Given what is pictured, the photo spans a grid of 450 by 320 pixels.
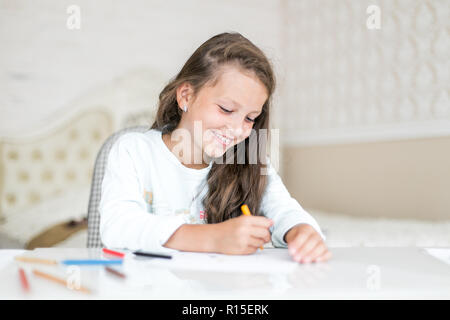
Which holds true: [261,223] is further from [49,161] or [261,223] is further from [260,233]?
[49,161]

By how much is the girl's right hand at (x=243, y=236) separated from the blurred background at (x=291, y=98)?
1424 mm

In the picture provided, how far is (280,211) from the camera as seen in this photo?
1030 millimetres

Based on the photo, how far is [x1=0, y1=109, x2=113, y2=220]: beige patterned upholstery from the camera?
2.73 meters

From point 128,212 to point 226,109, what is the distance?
1.11 feet

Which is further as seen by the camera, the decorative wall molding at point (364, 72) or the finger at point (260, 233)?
the decorative wall molding at point (364, 72)

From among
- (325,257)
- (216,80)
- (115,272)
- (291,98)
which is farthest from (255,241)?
(291,98)

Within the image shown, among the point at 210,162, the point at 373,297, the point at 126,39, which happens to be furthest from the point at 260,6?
the point at 373,297

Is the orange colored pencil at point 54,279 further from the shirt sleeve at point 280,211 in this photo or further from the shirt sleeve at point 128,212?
the shirt sleeve at point 280,211

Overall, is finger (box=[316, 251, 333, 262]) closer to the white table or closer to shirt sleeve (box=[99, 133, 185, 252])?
the white table

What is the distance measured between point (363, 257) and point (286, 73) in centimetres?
284

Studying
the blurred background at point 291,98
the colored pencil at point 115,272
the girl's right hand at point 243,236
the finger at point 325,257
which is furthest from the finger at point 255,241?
the blurred background at point 291,98

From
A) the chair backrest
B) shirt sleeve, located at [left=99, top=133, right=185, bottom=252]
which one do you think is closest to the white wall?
the chair backrest

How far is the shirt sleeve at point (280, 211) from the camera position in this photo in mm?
942

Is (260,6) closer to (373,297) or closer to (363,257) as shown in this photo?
(363,257)
